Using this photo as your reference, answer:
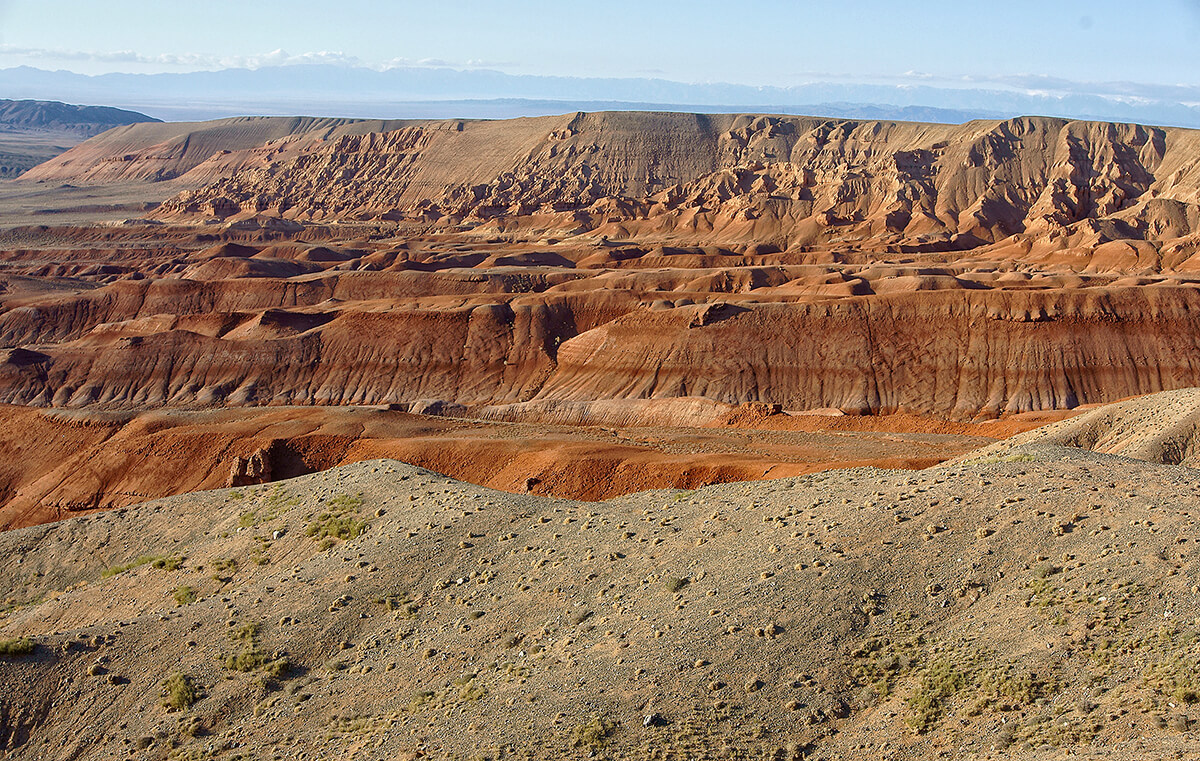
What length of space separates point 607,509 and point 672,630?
574cm

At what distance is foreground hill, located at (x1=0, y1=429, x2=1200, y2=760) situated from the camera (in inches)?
508

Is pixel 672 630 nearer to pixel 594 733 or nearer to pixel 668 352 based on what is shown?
pixel 594 733

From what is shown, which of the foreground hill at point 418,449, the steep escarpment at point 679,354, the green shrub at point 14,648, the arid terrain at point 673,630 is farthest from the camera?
the steep escarpment at point 679,354

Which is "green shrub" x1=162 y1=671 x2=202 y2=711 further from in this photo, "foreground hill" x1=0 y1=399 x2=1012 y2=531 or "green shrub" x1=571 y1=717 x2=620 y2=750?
"foreground hill" x1=0 y1=399 x2=1012 y2=531

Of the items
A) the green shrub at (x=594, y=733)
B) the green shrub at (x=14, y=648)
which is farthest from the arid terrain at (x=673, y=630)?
the green shrub at (x=14, y=648)

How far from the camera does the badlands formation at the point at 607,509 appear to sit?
13711mm

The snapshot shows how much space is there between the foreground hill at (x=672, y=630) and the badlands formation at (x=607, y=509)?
68 mm

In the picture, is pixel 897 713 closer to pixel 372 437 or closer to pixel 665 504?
pixel 665 504

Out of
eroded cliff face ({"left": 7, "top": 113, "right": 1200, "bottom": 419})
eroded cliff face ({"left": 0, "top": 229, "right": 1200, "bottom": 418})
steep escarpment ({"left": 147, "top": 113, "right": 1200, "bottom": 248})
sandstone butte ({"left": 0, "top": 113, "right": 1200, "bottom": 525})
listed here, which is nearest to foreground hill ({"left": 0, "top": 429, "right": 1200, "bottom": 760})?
sandstone butte ({"left": 0, "top": 113, "right": 1200, "bottom": 525})

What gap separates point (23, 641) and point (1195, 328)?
58544mm

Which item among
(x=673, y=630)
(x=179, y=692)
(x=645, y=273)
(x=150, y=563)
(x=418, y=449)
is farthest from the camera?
(x=645, y=273)

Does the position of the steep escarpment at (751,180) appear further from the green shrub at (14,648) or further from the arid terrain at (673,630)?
the green shrub at (14,648)

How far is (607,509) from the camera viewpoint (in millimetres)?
21156

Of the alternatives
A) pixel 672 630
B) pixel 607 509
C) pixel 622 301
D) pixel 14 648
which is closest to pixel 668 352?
pixel 622 301
